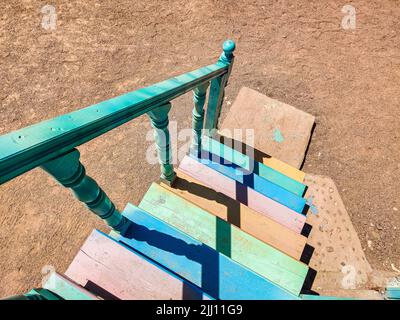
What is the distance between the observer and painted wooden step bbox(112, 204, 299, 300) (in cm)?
170

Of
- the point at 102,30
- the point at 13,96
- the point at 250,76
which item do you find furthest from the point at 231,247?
the point at 102,30

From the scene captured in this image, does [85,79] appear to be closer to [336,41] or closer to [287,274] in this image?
[287,274]

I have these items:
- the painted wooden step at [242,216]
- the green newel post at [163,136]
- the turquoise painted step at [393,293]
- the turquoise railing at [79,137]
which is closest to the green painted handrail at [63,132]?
the turquoise railing at [79,137]

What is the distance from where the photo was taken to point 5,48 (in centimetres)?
438

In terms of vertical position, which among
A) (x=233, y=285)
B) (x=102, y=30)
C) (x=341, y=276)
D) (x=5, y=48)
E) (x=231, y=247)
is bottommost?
(x=233, y=285)

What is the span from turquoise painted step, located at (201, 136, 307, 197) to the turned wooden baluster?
0.29 metres

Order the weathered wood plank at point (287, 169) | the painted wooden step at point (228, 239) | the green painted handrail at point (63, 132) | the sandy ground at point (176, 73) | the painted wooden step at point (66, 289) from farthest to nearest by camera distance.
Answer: the weathered wood plank at point (287, 169) < the sandy ground at point (176, 73) < the painted wooden step at point (228, 239) < the painted wooden step at point (66, 289) < the green painted handrail at point (63, 132)

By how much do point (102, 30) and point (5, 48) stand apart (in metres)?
1.57

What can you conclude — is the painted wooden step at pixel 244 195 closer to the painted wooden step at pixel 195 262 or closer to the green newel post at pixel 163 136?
the green newel post at pixel 163 136

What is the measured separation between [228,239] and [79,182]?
1.26 meters

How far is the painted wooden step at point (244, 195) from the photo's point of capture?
2471 mm

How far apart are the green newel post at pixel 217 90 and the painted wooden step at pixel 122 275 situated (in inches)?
57.6

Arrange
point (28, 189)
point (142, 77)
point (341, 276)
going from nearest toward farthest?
1. point (341, 276)
2. point (28, 189)
3. point (142, 77)

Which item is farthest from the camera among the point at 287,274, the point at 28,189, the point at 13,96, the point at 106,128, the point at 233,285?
the point at 13,96
